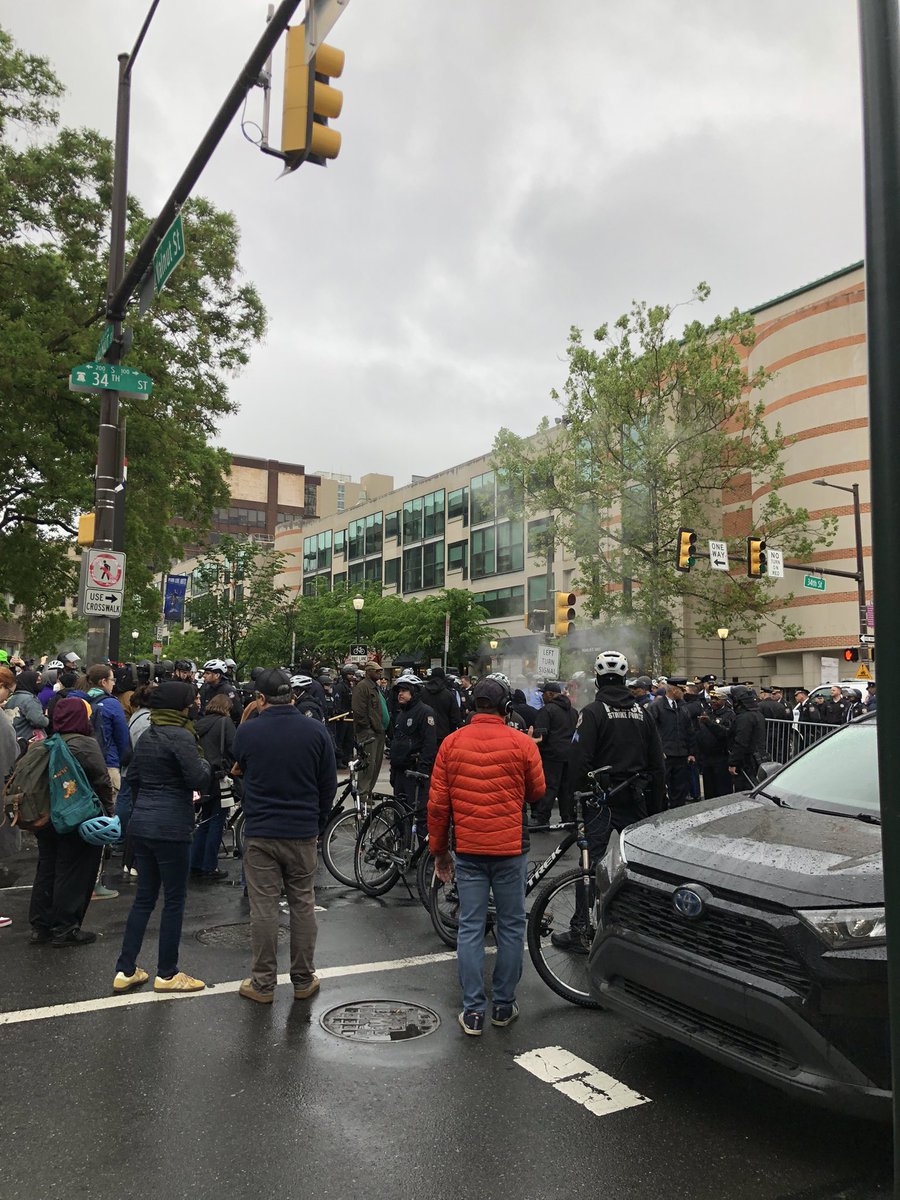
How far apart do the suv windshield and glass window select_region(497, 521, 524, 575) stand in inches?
1816

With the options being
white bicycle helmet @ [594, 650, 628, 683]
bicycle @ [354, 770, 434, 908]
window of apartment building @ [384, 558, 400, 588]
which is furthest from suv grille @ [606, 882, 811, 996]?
window of apartment building @ [384, 558, 400, 588]

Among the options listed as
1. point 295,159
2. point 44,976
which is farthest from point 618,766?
point 295,159

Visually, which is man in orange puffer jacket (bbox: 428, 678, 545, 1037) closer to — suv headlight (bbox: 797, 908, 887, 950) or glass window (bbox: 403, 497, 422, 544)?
suv headlight (bbox: 797, 908, 887, 950)

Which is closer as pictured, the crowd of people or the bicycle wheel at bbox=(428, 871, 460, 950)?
the crowd of people

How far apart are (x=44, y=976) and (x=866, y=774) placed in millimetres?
5034

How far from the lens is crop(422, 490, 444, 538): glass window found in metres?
58.8

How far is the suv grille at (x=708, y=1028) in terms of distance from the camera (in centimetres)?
346

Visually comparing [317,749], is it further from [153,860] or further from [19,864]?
[19,864]

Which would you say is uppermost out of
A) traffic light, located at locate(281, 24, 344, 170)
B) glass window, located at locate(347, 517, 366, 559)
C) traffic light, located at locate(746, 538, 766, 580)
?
glass window, located at locate(347, 517, 366, 559)

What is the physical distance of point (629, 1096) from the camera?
4.04 meters

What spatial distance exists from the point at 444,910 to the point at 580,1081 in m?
2.43

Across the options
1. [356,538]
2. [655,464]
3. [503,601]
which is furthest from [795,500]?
[356,538]

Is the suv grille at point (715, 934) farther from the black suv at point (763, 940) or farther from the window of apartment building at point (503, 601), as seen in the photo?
the window of apartment building at point (503, 601)

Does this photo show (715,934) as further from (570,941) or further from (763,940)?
(570,941)
